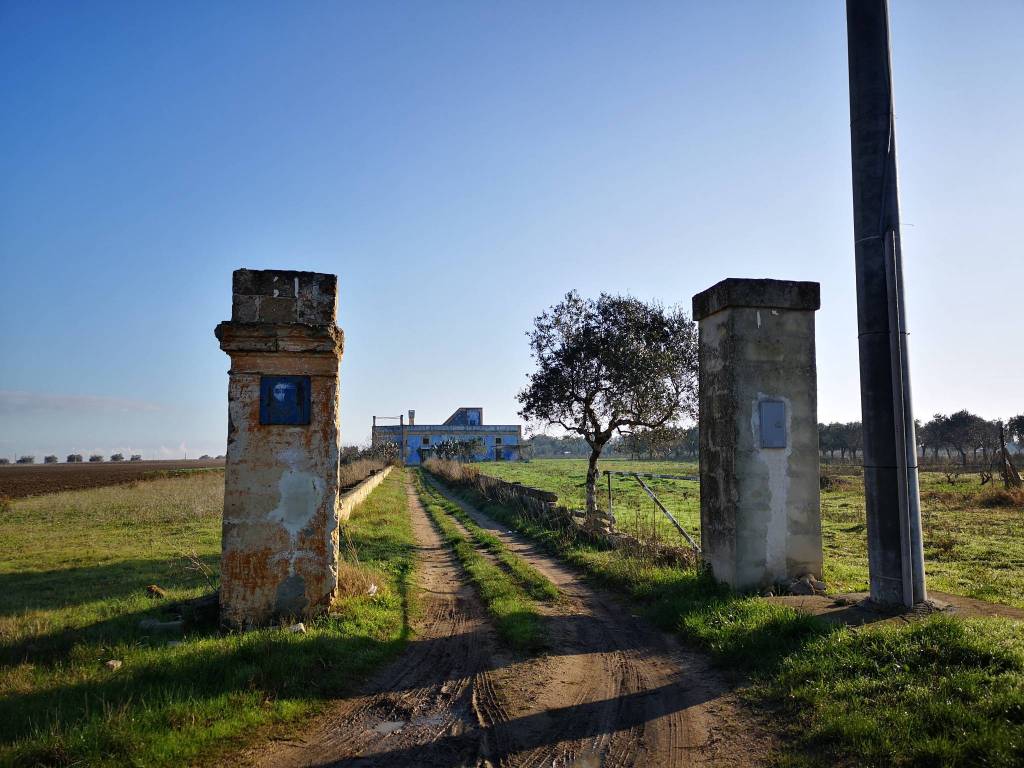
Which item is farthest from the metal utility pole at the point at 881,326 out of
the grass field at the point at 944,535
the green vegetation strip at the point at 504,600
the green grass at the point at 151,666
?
the green grass at the point at 151,666

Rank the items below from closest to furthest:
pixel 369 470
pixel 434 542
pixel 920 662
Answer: pixel 920 662, pixel 434 542, pixel 369 470

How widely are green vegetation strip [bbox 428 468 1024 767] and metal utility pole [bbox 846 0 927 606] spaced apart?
0.92m

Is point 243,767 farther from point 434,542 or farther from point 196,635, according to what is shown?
point 434,542

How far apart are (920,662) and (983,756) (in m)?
1.29

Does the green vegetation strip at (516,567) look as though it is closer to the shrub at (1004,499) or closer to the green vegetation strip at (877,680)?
the green vegetation strip at (877,680)

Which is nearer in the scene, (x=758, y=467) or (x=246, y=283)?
(x=246, y=283)

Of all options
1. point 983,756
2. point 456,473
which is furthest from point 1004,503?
point 456,473

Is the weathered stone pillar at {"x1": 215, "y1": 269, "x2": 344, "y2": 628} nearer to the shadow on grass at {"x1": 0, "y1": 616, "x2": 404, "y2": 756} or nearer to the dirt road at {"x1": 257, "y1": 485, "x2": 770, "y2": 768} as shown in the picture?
the shadow on grass at {"x1": 0, "y1": 616, "x2": 404, "y2": 756}

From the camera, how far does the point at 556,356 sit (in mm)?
16547

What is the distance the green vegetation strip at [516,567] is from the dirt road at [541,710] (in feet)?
4.85

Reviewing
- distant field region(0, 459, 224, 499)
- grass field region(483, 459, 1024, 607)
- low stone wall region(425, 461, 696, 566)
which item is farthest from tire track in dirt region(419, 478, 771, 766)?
distant field region(0, 459, 224, 499)

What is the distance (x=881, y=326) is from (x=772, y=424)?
1686 mm

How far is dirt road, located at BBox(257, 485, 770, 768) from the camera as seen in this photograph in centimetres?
384

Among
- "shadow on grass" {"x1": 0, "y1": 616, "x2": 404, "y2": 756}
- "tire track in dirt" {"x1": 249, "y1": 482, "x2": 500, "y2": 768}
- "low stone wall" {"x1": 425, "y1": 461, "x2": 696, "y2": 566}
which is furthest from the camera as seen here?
"low stone wall" {"x1": 425, "y1": 461, "x2": 696, "y2": 566}
